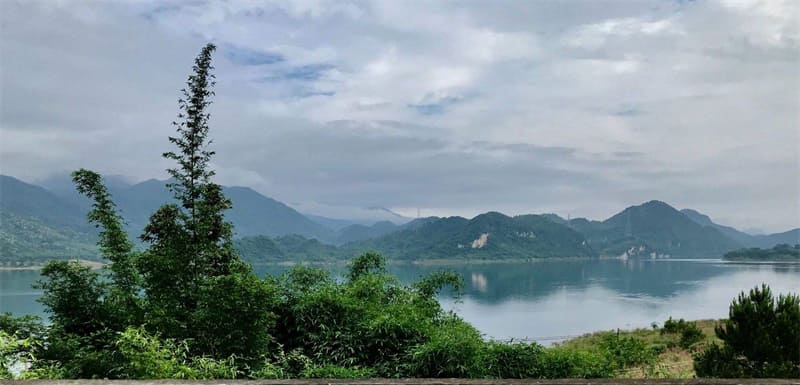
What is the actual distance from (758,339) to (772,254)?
11109 cm

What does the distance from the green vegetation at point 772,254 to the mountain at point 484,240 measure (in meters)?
31.5

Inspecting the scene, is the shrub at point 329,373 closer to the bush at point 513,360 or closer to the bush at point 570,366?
the bush at point 513,360

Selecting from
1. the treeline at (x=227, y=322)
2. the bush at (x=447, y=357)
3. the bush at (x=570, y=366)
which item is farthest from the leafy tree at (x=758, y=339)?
the bush at (x=447, y=357)

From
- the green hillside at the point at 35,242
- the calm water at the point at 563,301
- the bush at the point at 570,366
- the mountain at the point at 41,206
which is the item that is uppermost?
the mountain at the point at 41,206

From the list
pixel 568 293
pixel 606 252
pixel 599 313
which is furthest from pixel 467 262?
pixel 606 252

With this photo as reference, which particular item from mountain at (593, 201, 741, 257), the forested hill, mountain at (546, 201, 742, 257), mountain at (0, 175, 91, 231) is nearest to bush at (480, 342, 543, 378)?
mountain at (0, 175, 91, 231)

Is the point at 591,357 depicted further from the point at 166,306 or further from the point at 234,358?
the point at 166,306

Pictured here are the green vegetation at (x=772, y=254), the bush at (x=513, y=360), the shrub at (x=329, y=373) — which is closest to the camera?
the shrub at (x=329, y=373)

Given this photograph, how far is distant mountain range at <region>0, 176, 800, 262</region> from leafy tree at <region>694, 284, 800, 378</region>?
23.2 ft

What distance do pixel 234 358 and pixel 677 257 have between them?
176915 millimetres

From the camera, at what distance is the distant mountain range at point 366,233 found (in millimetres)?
33906

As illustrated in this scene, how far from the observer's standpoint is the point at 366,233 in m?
128

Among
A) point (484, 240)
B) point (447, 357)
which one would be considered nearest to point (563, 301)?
point (447, 357)

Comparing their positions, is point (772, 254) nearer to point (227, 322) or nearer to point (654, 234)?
point (654, 234)
